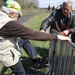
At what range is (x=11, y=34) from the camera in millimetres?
1479

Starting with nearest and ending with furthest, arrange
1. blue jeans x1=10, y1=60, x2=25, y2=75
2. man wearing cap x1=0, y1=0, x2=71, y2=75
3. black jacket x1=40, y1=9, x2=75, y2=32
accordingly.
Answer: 1. man wearing cap x1=0, y1=0, x2=71, y2=75
2. blue jeans x1=10, y1=60, x2=25, y2=75
3. black jacket x1=40, y1=9, x2=75, y2=32

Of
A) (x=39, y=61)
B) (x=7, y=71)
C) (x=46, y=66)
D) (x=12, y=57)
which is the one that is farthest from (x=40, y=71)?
(x=12, y=57)

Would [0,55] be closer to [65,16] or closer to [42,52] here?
[65,16]

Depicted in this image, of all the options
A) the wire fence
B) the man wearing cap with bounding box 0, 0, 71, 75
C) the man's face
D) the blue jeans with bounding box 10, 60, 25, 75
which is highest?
the man's face

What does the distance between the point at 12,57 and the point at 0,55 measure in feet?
0.64

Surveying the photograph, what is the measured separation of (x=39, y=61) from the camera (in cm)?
268

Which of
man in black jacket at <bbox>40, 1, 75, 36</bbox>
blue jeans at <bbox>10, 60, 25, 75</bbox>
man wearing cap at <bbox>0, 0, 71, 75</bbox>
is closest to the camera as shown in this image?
man wearing cap at <bbox>0, 0, 71, 75</bbox>

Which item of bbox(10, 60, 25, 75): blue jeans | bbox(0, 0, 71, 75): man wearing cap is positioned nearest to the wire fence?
bbox(0, 0, 71, 75): man wearing cap

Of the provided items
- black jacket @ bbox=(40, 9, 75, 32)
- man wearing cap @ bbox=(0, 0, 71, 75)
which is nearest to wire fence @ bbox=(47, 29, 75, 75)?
man wearing cap @ bbox=(0, 0, 71, 75)

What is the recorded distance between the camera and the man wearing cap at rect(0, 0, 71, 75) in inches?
56.5

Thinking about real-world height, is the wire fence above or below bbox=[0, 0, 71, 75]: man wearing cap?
below

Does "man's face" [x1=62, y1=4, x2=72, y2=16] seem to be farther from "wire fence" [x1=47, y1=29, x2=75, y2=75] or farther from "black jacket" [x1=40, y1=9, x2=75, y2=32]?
"wire fence" [x1=47, y1=29, x2=75, y2=75]

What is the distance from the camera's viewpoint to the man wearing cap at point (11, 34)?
144 centimetres

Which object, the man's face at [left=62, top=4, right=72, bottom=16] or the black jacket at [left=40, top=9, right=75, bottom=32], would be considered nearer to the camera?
the man's face at [left=62, top=4, right=72, bottom=16]
